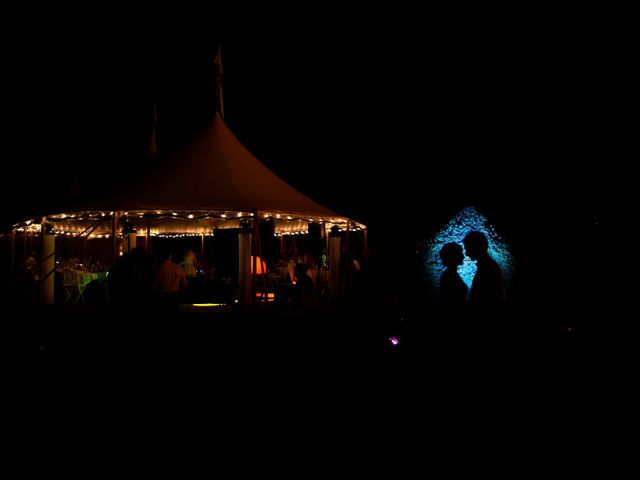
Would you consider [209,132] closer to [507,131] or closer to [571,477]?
[507,131]

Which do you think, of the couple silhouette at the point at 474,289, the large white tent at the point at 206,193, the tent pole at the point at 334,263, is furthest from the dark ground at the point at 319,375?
the tent pole at the point at 334,263

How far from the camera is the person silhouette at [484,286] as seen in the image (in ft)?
10.5

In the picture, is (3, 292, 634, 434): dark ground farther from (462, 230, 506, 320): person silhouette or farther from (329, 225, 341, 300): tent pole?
(329, 225, 341, 300): tent pole

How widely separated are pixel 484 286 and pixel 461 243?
7.83m

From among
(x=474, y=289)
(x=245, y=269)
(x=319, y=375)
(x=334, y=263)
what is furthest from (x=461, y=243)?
(x=474, y=289)

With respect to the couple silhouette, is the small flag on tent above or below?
above

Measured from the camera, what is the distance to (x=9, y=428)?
4.08 metres

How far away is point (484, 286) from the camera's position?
3.27 m

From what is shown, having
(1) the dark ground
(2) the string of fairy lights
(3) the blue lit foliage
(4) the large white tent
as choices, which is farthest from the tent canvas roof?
(1) the dark ground

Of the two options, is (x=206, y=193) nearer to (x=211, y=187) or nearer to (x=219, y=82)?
(x=211, y=187)

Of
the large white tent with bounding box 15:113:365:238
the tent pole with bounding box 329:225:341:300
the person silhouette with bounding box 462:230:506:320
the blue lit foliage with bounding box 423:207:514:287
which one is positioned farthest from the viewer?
the tent pole with bounding box 329:225:341:300

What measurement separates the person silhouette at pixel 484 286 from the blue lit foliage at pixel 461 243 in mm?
7663

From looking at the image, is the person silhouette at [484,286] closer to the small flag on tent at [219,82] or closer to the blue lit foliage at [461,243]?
Answer: the blue lit foliage at [461,243]

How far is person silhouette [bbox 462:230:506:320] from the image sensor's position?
10.5 feet
